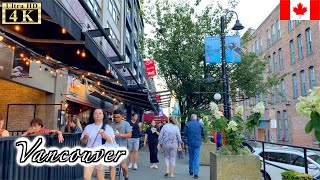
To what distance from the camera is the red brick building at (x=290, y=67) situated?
92.7ft

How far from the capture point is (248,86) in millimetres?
22281

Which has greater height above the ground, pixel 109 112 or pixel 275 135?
pixel 109 112

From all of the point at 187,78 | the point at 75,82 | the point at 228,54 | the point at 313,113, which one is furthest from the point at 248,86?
the point at 313,113

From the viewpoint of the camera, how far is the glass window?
10.4 meters

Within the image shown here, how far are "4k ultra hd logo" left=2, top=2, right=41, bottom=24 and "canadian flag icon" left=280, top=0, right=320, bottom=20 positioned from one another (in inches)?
206

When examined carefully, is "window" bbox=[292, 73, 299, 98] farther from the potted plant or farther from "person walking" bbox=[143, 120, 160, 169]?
the potted plant

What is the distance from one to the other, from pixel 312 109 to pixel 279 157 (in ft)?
25.1

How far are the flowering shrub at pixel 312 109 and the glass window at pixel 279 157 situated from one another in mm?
7445

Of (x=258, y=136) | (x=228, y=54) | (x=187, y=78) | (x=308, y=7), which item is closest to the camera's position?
(x=308, y=7)

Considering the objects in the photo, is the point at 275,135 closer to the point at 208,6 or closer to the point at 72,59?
the point at 208,6

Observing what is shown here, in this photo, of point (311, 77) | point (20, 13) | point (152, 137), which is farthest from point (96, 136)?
point (311, 77)

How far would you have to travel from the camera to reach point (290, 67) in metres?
33.1

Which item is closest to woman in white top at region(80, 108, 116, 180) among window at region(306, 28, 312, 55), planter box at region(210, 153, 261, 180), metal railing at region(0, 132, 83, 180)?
metal railing at region(0, 132, 83, 180)

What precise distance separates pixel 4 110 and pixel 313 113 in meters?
12.5
